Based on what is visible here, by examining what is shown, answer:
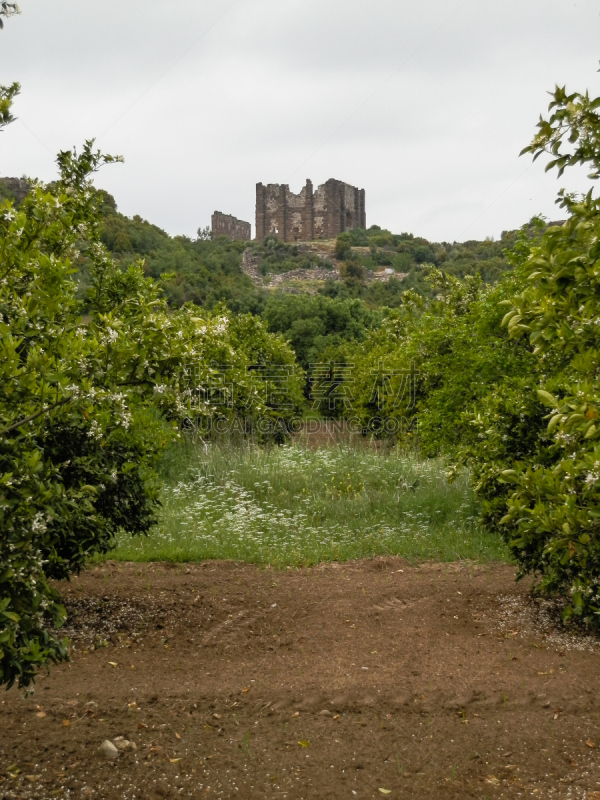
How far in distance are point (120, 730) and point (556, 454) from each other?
3496 millimetres

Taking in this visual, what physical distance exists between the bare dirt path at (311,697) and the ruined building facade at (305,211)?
77.9m

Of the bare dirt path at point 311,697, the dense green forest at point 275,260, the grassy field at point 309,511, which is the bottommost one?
the bare dirt path at point 311,697

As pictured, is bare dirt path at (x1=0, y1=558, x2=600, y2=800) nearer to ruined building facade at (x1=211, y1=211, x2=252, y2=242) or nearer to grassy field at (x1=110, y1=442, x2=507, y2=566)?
grassy field at (x1=110, y1=442, x2=507, y2=566)

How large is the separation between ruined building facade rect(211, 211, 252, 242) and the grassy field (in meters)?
66.1

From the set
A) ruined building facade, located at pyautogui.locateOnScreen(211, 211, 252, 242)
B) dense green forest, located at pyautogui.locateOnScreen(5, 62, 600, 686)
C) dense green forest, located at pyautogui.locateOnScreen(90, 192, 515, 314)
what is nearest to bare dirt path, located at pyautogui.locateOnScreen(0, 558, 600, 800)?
dense green forest, located at pyautogui.locateOnScreen(5, 62, 600, 686)

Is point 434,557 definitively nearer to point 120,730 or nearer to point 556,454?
point 556,454

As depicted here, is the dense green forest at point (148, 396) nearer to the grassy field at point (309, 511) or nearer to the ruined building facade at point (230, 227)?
the grassy field at point (309, 511)

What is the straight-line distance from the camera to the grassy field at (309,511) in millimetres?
7258

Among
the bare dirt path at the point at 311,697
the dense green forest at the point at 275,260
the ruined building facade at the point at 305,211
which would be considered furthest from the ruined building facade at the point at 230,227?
the bare dirt path at the point at 311,697

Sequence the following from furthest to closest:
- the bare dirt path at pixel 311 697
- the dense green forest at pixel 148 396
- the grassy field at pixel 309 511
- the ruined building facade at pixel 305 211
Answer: the ruined building facade at pixel 305 211 → the grassy field at pixel 309 511 → the bare dirt path at pixel 311 697 → the dense green forest at pixel 148 396

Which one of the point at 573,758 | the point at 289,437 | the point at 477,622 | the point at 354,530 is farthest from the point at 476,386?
the point at 289,437

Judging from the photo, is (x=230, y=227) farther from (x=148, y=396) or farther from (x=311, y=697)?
(x=311, y=697)

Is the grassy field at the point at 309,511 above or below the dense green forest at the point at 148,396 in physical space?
below

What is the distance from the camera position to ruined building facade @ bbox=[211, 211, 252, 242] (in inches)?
3046
